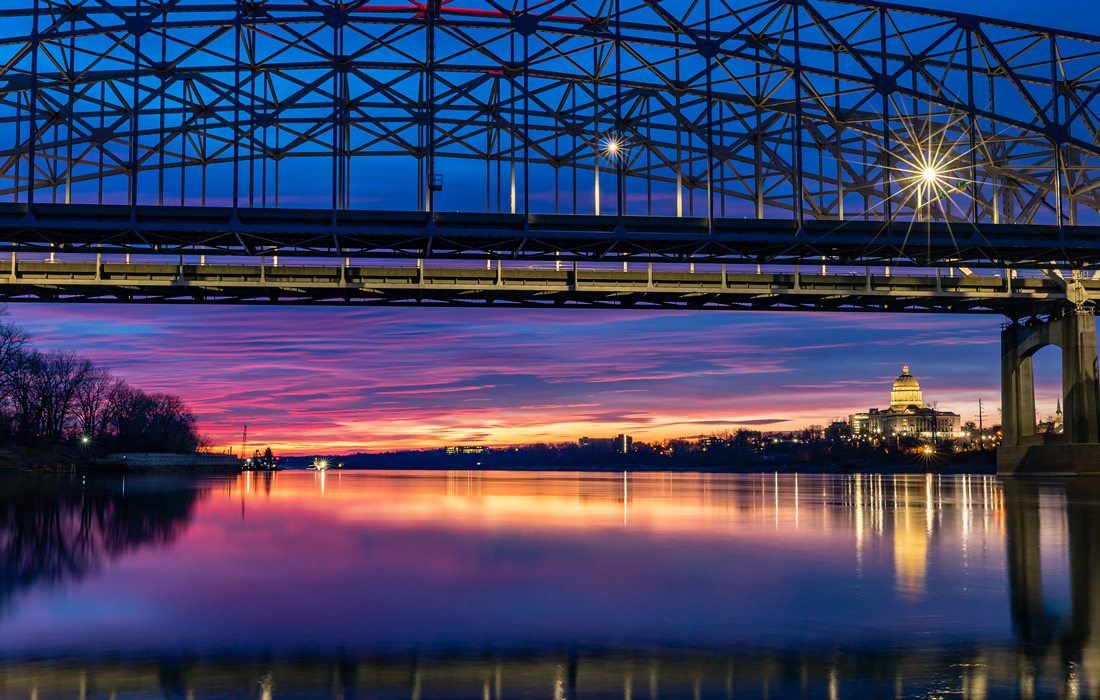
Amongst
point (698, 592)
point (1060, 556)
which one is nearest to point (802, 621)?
point (698, 592)

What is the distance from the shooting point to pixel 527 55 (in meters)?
58.7

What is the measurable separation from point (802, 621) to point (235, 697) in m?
5.88

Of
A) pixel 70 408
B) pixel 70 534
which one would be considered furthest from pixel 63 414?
pixel 70 534

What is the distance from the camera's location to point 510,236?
5512 centimetres

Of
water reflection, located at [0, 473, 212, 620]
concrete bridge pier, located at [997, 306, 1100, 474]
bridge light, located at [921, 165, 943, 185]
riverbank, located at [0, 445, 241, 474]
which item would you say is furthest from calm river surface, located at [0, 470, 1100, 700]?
riverbank, located at [0, 445, 241, 474]

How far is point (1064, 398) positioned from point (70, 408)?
405 ft

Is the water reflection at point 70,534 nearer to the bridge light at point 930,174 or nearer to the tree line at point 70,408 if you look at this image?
the bridge light at point 930,174

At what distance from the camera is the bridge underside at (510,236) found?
54531 millimetres

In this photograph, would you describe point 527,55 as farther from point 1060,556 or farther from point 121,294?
point 1060,556

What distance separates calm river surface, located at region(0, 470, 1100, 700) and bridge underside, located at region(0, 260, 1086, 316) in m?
47.5

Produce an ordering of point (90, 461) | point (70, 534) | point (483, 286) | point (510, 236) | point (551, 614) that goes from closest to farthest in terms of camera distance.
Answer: point (551, 614), point (70, 534), point (510, 236), point (483, 286), point (90, 461)

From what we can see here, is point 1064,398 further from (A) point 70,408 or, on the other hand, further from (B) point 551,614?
(A) point 70,408

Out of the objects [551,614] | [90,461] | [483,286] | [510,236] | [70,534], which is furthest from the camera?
[90,461]

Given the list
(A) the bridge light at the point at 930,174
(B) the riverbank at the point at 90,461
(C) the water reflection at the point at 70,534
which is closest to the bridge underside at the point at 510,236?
(A) the bridge light at the point at 930,174
